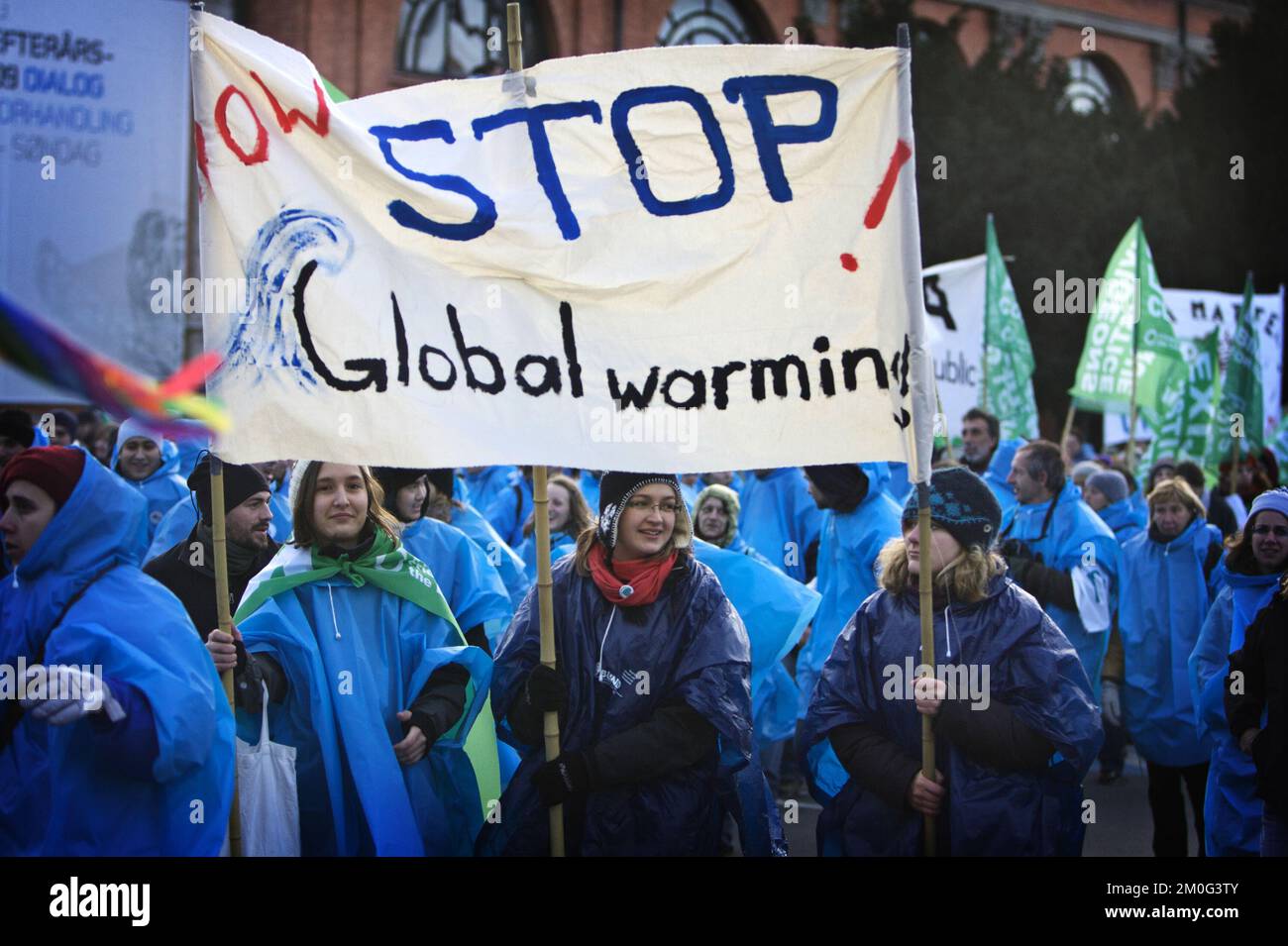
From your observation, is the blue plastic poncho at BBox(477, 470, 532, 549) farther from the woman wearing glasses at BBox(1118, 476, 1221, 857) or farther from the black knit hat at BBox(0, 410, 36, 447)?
the woman wearing glasses at BBox(1118, 476, 1221, 857)

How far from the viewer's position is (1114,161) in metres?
29.8

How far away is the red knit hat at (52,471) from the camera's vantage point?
11.7 feet

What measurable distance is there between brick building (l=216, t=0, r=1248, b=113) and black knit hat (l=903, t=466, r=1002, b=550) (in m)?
14.4

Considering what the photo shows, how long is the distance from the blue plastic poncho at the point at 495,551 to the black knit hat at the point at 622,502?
8.83 feet

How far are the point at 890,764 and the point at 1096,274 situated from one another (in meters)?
25.0

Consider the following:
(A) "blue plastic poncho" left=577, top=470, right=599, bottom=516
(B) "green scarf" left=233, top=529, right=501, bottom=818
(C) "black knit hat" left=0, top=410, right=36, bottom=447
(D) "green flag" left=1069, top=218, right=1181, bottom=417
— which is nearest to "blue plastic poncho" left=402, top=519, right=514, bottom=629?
(B) "green scarf" left=233, top=529, right=501, bottom=818

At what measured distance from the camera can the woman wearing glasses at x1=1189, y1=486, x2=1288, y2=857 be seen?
502 cm

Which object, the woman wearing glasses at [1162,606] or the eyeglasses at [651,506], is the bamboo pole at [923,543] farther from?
the woman wearing glasses at [1162,606]

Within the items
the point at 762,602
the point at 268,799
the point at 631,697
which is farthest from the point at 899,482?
the point at 268,799

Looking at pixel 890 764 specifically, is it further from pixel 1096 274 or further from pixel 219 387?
pixel 1096 274
